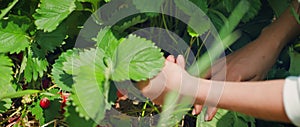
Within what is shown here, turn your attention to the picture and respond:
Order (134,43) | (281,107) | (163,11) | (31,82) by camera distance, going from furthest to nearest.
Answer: (31,82) → (163,11) → (134,43) → (281,107)

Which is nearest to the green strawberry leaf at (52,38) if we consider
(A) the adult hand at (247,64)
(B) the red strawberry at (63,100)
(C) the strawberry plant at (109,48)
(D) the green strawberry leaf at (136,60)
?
(C) the strawberry plant at (109,48)

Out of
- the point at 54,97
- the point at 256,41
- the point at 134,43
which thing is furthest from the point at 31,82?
the point at 256,41

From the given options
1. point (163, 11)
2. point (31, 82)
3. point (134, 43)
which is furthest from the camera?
point (31, 82)

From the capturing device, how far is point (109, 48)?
1188 millimetres

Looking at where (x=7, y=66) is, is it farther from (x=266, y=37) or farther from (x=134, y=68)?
(x=266, y=37)

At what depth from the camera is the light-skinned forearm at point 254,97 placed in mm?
1009

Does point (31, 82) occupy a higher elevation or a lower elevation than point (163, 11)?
lower

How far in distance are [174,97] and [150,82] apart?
0.05 metres

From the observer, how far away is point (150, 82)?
106cm

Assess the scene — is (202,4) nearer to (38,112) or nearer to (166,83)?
(166,83)

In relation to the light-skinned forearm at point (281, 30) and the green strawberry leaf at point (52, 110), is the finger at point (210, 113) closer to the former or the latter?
the light-skinned forearm at point (281, 30)

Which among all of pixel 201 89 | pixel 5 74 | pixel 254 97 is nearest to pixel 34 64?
pixel 5 74

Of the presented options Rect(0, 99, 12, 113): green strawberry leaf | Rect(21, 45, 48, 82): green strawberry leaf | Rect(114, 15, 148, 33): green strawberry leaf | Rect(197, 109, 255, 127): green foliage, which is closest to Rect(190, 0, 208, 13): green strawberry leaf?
Rect(114, 15, 148, 33): green strawberry leaf

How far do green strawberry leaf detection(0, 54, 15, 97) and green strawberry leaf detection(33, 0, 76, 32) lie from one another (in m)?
0.13
